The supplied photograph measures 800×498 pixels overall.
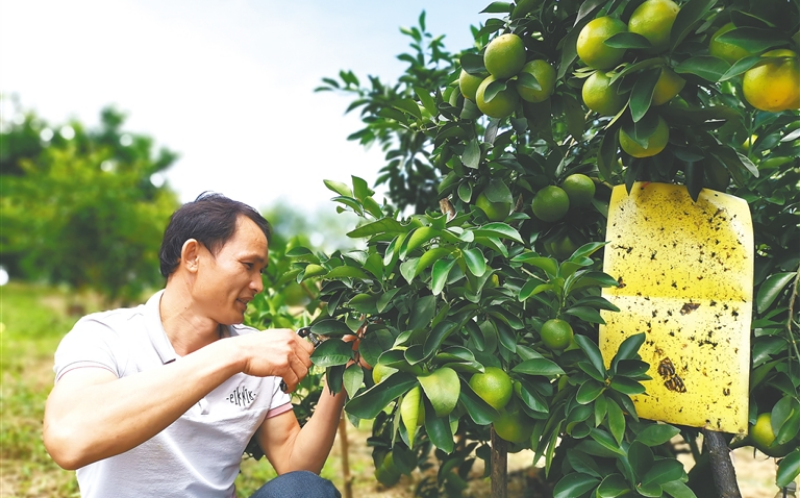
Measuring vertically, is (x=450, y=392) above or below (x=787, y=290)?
above

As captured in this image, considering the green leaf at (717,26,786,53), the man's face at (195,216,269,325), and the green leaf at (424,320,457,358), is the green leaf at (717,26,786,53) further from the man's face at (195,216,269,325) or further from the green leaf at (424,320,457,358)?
the man's face at (195,216,269,325)

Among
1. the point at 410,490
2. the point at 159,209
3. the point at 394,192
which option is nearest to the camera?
the point at 394,192

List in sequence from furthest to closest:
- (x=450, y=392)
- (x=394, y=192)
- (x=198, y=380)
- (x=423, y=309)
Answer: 1. (x=394, y=192)
2. (x=198, y=380)
3. (x=423, y=309)
4. (x=450, y=392)

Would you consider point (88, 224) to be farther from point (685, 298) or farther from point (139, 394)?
point (685, 298)

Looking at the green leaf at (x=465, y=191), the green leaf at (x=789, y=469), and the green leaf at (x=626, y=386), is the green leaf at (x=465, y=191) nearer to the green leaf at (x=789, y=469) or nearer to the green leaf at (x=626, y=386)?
the green leaf at (x=626, y=386)

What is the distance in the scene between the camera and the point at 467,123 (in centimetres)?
129

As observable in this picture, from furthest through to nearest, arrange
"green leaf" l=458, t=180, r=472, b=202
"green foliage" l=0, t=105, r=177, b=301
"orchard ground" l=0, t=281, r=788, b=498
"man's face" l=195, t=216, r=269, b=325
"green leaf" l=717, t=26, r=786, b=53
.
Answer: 1. "green foliage" l=0, t=105, r=177, b=301
2. "orchard ground" l=0, t=281, r=788, b=498
3. "man's face" l=195, t=216, r=269, b=325
4. "green leaf" l=458, t=180, r=472, b=202
5. "green leaf" l=717, t=26, r=786, b=53

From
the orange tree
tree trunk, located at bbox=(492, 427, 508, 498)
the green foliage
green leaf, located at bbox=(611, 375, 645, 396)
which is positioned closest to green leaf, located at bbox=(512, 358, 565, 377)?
the orange tree

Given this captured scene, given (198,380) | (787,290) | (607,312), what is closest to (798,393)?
(787,290)

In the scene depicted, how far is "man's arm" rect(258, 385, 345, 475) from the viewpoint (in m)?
1.49

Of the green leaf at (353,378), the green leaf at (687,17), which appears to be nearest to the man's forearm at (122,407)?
the green leaf at (353,378)

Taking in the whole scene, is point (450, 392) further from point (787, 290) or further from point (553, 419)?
point (787, 290)

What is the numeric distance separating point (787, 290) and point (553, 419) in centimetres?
58

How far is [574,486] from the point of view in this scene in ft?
3.59
